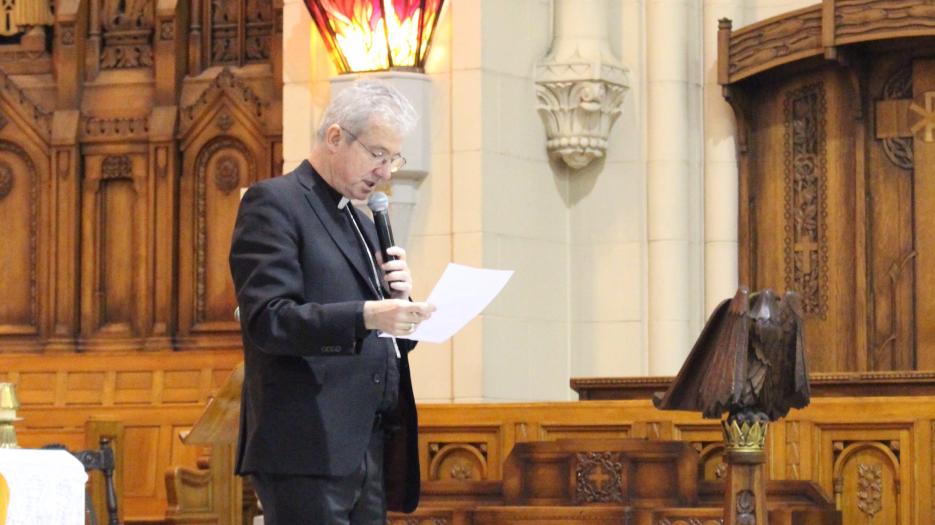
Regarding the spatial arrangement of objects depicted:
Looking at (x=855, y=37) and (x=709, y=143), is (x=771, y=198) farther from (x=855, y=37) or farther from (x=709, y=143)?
(x=855, y=37)

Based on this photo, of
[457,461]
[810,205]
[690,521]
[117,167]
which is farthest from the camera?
[117,167]

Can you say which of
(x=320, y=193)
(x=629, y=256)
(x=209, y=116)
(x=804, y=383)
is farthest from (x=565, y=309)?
(x=320, y=193)

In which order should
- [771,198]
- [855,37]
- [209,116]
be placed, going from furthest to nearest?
[209,116] < [771,198] < [855,37]

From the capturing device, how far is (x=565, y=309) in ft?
29.3

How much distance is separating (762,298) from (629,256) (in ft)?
9.11

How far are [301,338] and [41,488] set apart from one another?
130 cm

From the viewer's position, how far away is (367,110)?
12.5 feet

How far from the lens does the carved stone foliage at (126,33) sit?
33.8 feet

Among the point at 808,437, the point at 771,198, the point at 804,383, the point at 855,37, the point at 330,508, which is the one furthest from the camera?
the point at 771,198

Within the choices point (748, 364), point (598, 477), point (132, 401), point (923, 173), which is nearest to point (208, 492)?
point (132, 401)

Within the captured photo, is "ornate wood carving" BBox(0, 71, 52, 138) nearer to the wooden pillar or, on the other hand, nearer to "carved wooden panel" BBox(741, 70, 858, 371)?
"carved wooden panel" BBox(741, 70, 858, 371)

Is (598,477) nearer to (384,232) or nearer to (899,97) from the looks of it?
(899,97)

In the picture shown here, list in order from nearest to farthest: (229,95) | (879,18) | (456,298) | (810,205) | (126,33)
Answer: (456,298), (879,18), (810,205), (229,95), (126,33)

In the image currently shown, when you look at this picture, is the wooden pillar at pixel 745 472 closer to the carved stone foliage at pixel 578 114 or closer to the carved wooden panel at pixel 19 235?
the carved stone foliage at pixel 578 114
